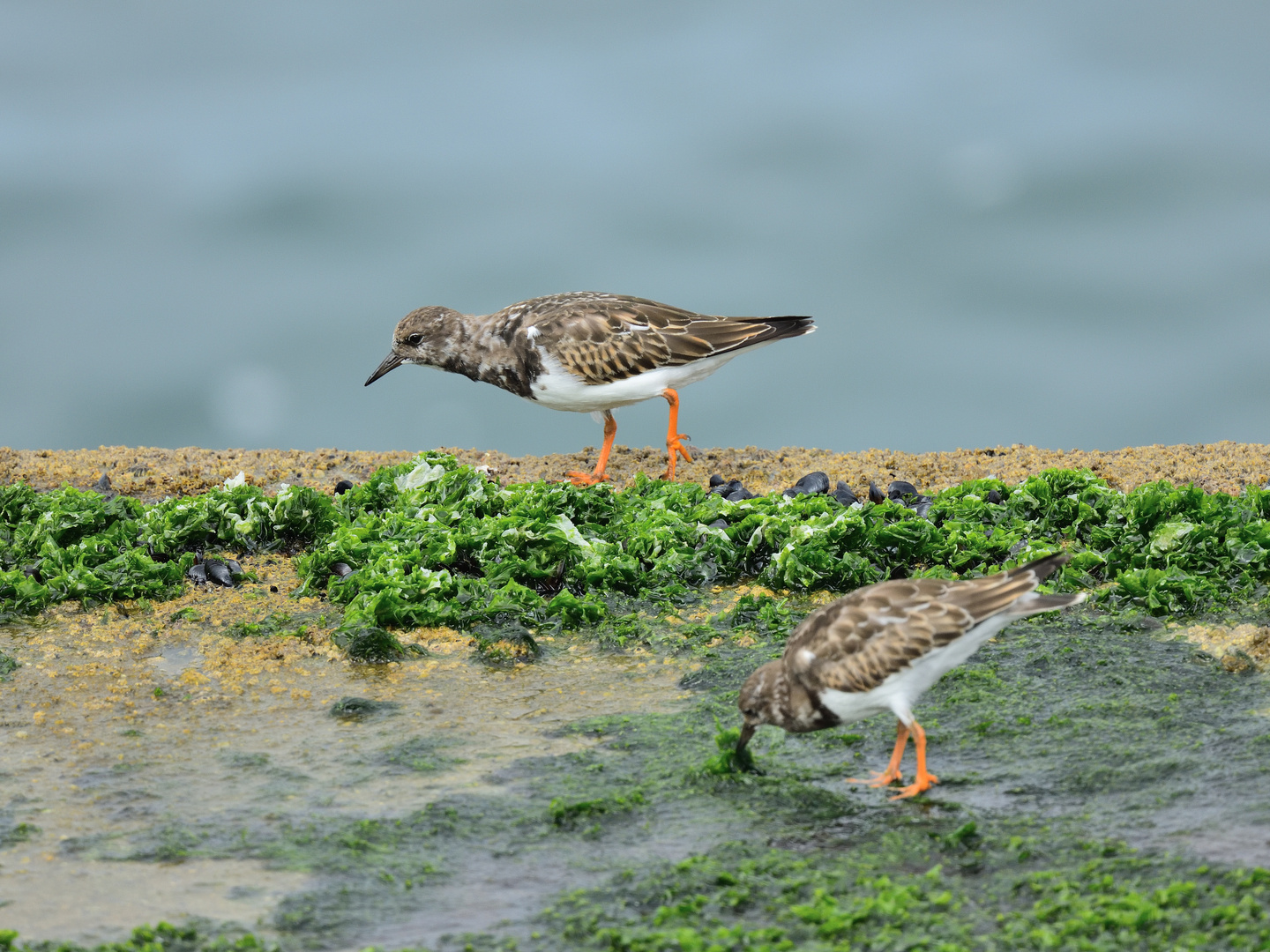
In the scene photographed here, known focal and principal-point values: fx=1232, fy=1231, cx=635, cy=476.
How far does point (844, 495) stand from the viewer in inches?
464

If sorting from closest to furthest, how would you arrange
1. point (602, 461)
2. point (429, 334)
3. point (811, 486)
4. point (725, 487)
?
point (811, 486)
point (725, 487)
point (602, 461)
point (429, 334)

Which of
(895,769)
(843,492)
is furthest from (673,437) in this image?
(895,769)

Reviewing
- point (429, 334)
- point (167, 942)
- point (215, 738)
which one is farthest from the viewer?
point (429, 334)

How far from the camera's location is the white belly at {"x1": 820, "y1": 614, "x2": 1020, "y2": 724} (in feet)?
21.8

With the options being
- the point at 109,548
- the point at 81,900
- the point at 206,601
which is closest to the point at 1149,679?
the point at 81,900

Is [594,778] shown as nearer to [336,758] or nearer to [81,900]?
[336,758]

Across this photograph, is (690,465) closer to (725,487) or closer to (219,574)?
(725,487)

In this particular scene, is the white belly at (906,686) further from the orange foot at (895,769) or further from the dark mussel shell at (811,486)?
the dark mussel shell at (811,486)

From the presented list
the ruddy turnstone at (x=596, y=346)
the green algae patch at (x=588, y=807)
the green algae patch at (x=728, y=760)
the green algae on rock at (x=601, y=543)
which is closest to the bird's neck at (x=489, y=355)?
the ruddy turnstone at (x=596, y=346)

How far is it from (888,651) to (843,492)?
5320mm

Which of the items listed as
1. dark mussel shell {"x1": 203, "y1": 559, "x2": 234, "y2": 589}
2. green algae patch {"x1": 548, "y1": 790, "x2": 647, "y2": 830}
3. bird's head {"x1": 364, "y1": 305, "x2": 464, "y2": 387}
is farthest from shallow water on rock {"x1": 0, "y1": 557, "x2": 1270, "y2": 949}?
bird's head {"x1": 364, "y1": 305, "x2": 464, "y2": 387}

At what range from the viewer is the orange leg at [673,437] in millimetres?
12876

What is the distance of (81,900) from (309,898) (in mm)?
1113

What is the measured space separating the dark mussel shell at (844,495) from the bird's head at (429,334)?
4.56 metres
